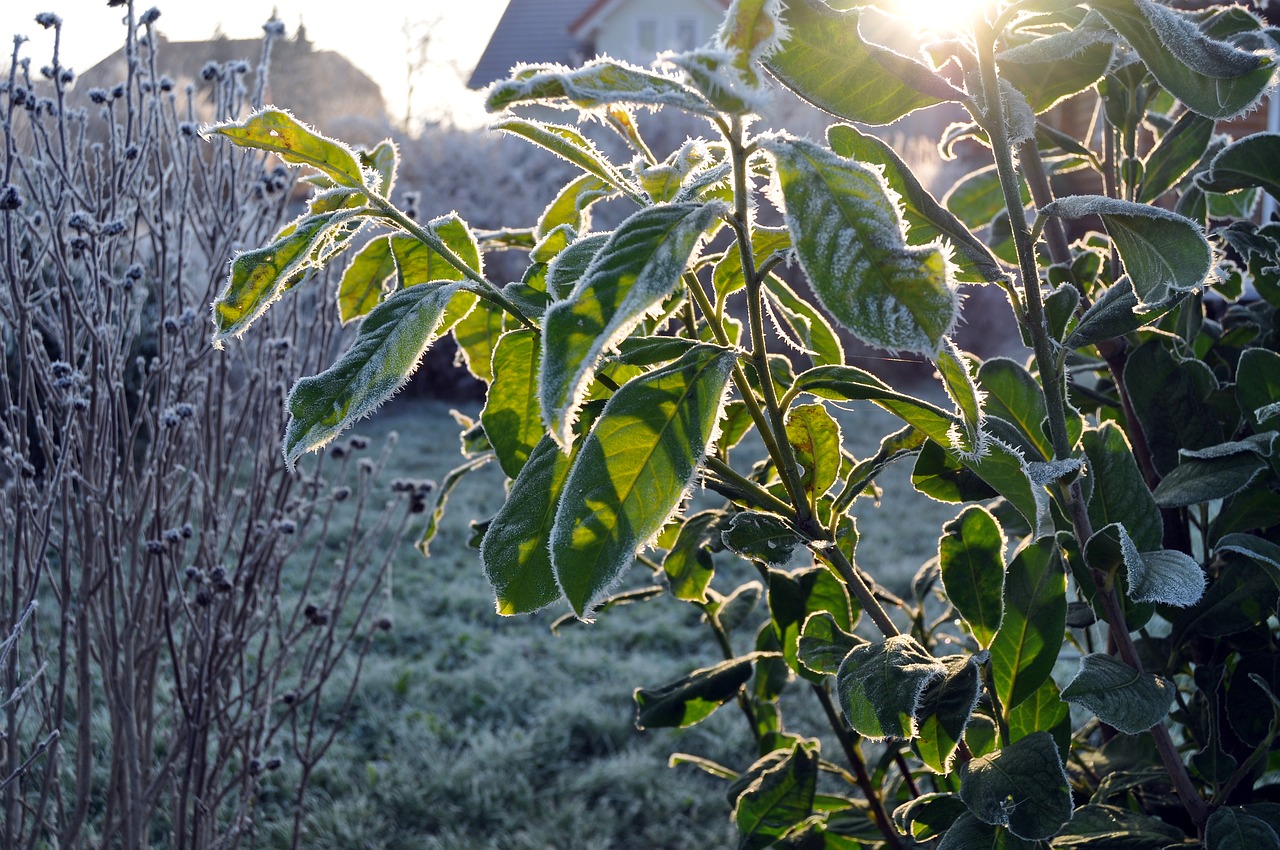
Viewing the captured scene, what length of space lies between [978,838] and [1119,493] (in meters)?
0.41

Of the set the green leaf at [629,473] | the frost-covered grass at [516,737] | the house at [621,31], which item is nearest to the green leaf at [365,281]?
the green leaf at [629,473]

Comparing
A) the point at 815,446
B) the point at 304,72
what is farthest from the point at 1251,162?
the point at 304,72

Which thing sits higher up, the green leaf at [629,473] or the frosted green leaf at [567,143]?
the frosted green leaf at [567,143]

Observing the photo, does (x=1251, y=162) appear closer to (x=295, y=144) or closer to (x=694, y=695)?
(x=694, y=695)

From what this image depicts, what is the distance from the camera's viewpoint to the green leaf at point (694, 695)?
1.39 m

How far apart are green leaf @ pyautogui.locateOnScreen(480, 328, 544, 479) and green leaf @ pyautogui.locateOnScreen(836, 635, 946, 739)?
364 mm

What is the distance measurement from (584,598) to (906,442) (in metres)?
0.47

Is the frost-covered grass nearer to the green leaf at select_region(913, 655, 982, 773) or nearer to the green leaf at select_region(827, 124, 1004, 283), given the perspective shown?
the green leaf at select_region(913, 655, 982, 773)

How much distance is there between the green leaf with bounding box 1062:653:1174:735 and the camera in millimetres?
980

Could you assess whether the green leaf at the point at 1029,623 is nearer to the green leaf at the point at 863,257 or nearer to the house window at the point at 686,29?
the green leaf at the point at 863,257

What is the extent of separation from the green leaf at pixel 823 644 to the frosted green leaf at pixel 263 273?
2.09ft

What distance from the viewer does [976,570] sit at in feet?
3.85

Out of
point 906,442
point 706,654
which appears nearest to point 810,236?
point 906,442

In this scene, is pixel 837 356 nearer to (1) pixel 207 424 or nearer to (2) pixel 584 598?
(2) pixel 584 598
